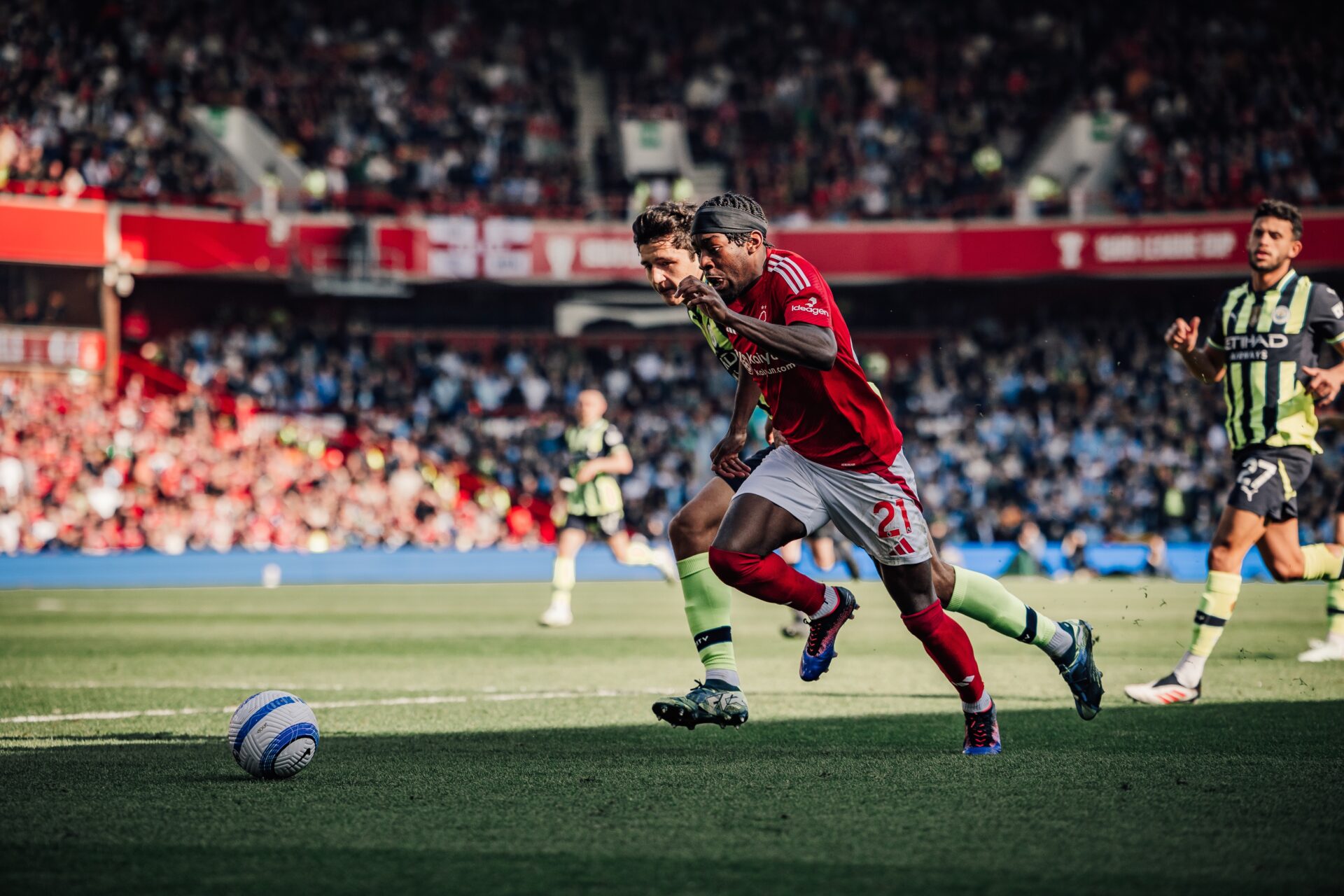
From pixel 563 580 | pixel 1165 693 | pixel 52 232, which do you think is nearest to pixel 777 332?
pixel 1165 693

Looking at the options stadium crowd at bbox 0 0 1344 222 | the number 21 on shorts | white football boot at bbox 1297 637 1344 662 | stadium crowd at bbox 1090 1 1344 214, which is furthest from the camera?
stadium crowd at bbox 1090 1 1344 214

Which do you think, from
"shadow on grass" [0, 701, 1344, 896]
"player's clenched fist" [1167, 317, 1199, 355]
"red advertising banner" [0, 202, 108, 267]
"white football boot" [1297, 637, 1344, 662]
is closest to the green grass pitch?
"shadow on grass" [0, 701, 1344, 896]

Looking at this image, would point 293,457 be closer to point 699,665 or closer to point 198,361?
point 198,361

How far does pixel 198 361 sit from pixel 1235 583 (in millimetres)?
26764

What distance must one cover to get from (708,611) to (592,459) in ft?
27.0

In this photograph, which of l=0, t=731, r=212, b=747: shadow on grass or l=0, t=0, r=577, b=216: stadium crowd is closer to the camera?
l=0, t=731, r=212, b=747: shadow on grass

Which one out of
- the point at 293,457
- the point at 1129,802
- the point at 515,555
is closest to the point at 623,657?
the point at 1129,802

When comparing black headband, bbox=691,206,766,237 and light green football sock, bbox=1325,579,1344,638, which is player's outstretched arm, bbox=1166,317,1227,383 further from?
light green football sock, bbox=1325,579,1344,638

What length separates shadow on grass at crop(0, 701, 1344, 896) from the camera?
12.6ft

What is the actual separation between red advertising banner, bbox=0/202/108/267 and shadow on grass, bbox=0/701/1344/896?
80.2 feet

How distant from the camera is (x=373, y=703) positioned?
834 centimetres

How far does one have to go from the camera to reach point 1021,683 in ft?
30.6

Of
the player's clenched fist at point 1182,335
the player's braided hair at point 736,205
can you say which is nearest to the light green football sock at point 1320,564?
the player's clenched fist at point 1182,335

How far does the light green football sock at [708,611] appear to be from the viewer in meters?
6.59
